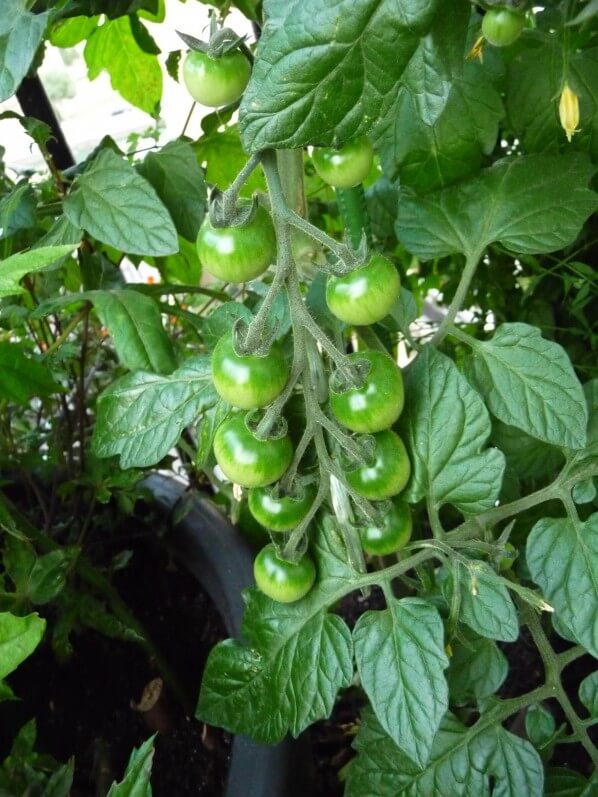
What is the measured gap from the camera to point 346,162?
1.49 feet

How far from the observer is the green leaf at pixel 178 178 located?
0.60 metres

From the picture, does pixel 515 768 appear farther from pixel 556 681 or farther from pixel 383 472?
pixel 383 472

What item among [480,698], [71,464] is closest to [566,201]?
[480,698]

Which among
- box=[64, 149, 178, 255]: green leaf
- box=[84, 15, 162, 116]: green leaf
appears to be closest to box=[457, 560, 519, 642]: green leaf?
box=[64, 149, 178, 255]: green leaf

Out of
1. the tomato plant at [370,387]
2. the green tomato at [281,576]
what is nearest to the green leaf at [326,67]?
the tomato plant at [370,387]

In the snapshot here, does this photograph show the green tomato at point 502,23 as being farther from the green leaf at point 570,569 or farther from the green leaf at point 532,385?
the green leaf at point 570,569

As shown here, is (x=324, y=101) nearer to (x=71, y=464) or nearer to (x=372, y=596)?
(x=71, y=464)

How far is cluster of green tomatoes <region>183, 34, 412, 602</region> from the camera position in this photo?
0.42 meters

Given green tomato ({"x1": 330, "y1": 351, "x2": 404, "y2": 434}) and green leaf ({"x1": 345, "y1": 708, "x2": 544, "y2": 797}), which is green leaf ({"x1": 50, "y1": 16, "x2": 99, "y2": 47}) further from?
green leaf ({"x1": 345, "y1": 708, "x2": 544, "y2": 797})

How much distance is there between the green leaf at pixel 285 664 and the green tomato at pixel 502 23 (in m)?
0.35

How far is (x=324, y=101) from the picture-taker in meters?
0.35

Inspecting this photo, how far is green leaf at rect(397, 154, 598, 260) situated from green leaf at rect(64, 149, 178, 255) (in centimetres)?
20

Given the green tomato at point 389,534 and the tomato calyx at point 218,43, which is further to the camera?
the green tomato at point 389,534

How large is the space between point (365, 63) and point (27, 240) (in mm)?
414
